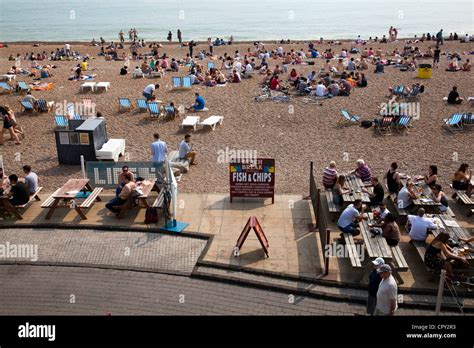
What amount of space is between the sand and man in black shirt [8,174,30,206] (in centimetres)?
178

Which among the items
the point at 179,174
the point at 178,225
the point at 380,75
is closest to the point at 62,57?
the point at 380,75

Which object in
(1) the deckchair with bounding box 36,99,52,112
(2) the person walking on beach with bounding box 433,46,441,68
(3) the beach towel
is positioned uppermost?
(2) the person walking on beach with bounding box 433,46,441,68

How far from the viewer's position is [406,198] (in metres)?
11.7

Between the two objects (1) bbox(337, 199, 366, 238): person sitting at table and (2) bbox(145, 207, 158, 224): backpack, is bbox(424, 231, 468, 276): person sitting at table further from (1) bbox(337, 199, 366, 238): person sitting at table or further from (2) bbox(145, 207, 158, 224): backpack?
(2) bbox(145, 207, 158, 224): backpack

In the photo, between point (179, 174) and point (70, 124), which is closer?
point (179, 174)

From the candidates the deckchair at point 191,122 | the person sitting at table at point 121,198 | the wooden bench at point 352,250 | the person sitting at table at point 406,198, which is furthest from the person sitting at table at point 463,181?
the deckchair at point 191,122

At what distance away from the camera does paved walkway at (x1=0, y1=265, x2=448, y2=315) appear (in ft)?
29.0

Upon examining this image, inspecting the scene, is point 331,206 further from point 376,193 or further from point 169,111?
point 169,111

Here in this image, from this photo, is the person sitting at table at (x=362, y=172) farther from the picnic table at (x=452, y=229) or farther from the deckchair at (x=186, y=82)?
the deckchair at (x=186, y=82)

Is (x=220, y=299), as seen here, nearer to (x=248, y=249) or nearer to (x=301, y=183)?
(x=248, y=249)

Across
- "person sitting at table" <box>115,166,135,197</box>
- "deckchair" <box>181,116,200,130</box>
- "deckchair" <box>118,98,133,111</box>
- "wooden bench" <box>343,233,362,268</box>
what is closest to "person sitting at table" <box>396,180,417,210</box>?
"wooden bench" <box>343,233,362,268</box>

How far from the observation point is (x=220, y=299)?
9180mm

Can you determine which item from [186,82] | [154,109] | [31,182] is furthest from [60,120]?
[186,82]
